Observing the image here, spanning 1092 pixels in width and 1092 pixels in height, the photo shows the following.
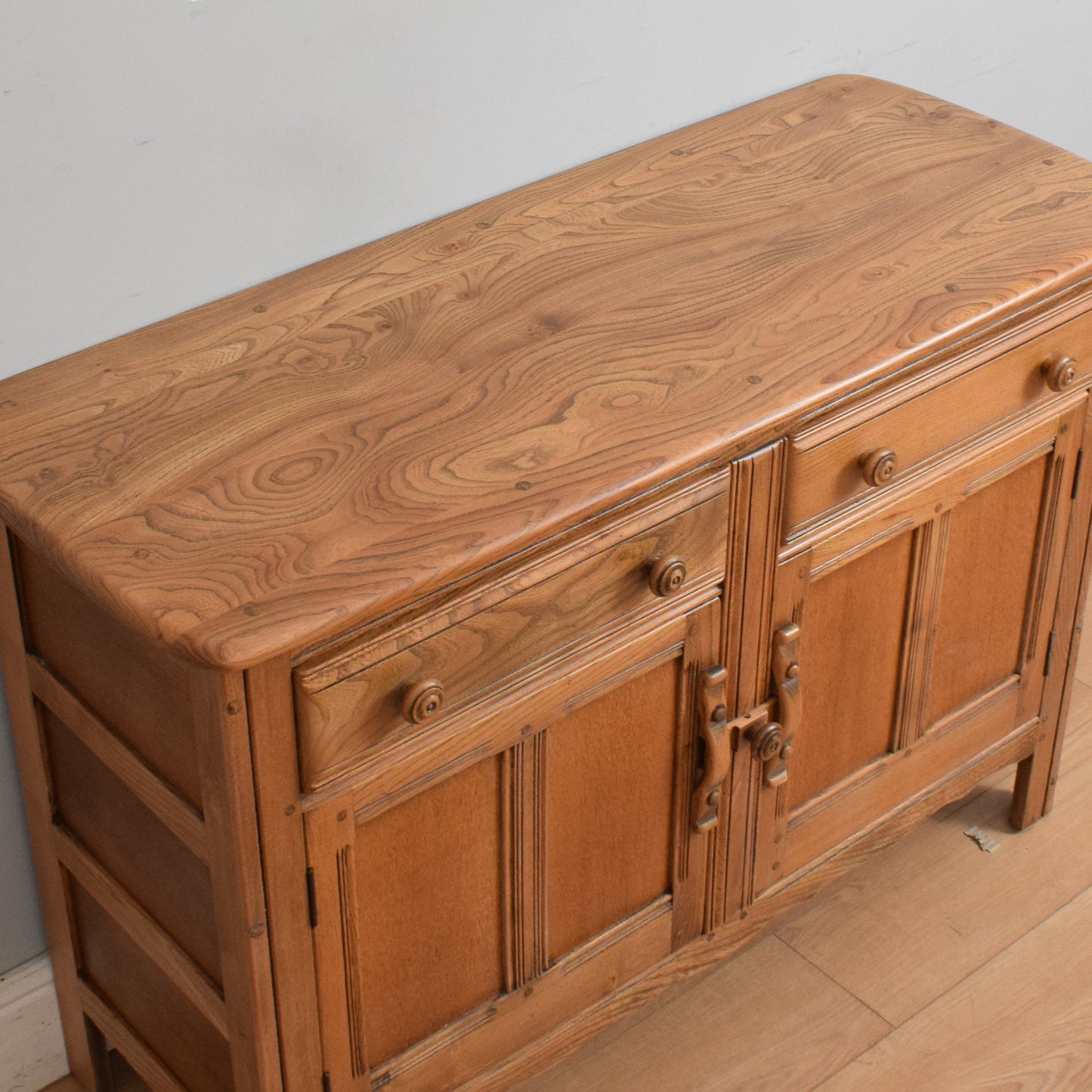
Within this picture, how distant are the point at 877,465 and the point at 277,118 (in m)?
0.74

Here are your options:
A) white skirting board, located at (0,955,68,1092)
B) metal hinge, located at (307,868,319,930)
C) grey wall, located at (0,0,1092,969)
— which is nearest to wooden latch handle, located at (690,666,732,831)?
metal hinge, located at (307,868,319,930)

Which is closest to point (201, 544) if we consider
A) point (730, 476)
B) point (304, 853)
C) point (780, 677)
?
point (304, 853)

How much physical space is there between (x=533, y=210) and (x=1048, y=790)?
3.79 ft

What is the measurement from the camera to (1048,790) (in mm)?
2363

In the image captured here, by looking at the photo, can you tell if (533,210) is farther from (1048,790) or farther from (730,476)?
(1048,790)

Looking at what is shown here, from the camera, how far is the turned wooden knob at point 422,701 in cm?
142

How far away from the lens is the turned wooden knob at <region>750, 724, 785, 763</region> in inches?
71.1

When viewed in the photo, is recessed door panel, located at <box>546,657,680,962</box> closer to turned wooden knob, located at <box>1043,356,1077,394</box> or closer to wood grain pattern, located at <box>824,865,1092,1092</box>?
wood grain pattern, located at <box>824,865,1092,1092</box>

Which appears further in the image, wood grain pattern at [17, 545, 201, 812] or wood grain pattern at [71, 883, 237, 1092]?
wood grain pattern at [71, 883, 237, 1092]

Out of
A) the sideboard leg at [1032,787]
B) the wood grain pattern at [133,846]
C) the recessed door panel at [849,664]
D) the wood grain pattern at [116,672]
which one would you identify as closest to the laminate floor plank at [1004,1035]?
the sideboard leg at [1032,787]

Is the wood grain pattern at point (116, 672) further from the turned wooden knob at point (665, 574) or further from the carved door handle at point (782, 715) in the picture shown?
the carved door handle at point (782, 715)

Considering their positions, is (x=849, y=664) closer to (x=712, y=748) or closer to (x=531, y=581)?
(x=712, y=748)

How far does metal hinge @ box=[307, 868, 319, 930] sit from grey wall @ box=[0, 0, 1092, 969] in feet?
1.72

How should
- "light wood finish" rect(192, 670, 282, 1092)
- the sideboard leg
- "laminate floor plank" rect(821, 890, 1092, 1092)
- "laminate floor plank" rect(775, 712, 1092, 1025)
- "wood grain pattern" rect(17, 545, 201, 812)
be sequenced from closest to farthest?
"light wood finish" rect(192, 670, 282, 1092), "wood grain pattern" rect(17, 545, 201, 812), "laminate floor plank" rect(821, 890, 1092, 1092), "laminate floor plank" rect(775, 712, 1092, 1025), the sideboard leg
